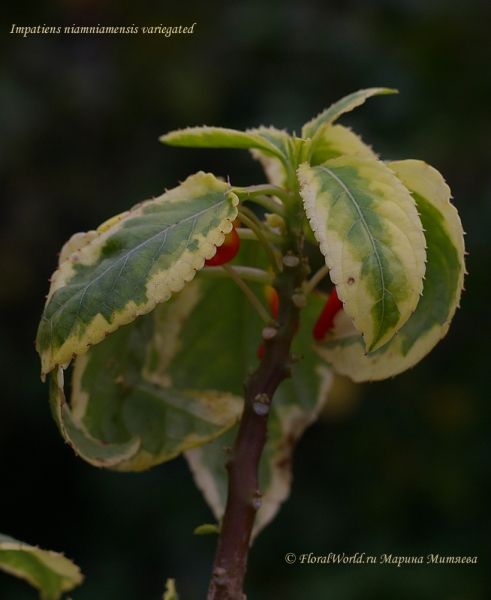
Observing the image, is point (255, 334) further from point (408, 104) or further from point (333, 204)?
point (408, 104)

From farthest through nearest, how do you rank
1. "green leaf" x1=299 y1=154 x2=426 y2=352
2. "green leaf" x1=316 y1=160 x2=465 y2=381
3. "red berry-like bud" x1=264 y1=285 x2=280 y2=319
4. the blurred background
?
the blurred background, "red berry-like bud" x1=264 y1=285 x2=280 y2=319, "green leaf" x1=316 y1=160 x2=465 y2=381, "green leaf" x1=299 y1=154 x2=426 y2=352

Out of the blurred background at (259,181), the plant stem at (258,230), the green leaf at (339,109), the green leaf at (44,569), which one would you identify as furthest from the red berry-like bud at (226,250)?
the blurred background at (259,181)

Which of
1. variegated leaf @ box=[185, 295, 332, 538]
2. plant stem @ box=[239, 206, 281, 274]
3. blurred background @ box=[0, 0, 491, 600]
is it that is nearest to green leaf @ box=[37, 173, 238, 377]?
plant stem @ box=[239, 206, 281, 274]

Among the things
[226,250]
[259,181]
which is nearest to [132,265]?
[226,250]

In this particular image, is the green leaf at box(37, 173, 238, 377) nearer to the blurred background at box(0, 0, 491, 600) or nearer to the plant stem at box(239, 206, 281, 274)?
the plant stem at box(239, 206, 281, 274)

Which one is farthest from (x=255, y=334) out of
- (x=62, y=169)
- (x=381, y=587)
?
(x=62, y=169)

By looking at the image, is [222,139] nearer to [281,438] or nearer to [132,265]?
[132,265]

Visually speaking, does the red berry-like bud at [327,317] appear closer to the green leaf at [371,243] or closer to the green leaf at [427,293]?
the green leaf at [427,293]

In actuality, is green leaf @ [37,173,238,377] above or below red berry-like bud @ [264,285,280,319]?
below
